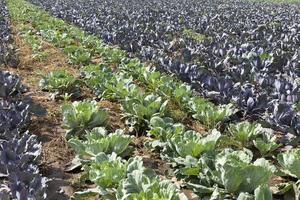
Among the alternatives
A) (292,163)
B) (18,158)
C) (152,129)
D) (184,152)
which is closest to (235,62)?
(152,129)

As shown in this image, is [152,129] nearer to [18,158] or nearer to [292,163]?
[18,158]

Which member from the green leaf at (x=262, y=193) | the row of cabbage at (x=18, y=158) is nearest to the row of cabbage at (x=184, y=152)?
the green leaf at (x=262, y=193)

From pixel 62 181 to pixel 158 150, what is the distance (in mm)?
1260

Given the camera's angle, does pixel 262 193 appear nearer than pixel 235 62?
Yes

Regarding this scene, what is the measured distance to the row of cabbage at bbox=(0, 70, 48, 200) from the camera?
3.74 meters

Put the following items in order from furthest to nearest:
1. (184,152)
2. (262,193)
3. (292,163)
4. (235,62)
Result: (235,62), (184,152), (292,163), (262,193)

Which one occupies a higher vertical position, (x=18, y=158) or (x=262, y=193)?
(x=262, y=193)

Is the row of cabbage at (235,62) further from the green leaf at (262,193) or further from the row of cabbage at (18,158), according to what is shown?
the row of cabbage at (18,158)

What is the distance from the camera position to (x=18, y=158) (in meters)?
4.44

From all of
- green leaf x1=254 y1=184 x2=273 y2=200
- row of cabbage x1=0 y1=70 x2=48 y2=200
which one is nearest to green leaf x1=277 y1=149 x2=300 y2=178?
green leaf x1=254 y1=184 x2=273 y2=200

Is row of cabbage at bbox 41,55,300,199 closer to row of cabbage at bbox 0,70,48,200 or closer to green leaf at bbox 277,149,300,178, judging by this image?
green leaf at bbox 277,149,300,178

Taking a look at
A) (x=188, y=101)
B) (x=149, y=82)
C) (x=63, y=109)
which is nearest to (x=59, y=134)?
(x=63, y=109)

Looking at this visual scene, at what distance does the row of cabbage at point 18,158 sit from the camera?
3.74 m

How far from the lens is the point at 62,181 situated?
4656 millimetres
